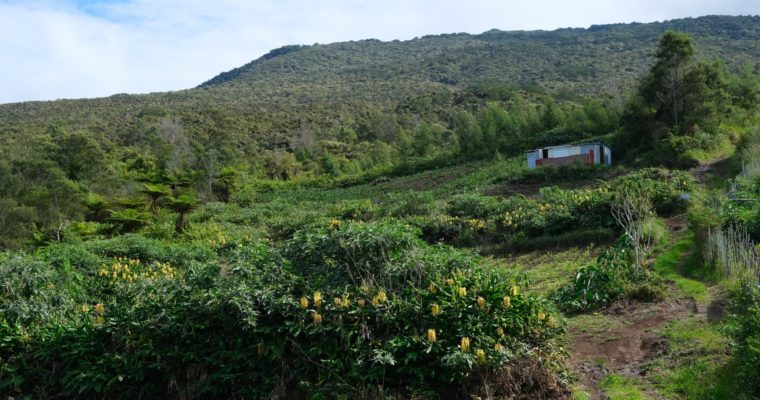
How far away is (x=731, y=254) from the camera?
8.32 m

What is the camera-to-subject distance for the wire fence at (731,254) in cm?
782

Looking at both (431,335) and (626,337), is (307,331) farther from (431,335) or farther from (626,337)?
(626,337)

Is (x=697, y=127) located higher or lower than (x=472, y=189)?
higher

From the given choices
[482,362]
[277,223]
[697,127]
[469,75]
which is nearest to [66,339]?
[482,362]

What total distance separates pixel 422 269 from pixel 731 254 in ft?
16.5

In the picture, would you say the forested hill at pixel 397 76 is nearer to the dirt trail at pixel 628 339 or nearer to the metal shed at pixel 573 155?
the metal shed at pixel 573 155

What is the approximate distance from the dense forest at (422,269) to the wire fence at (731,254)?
43 mm

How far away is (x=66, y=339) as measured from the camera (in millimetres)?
5828

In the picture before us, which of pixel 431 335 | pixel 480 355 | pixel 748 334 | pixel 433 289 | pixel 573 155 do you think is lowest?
pixel 573 155

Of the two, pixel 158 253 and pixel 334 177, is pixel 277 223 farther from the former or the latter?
pixel 334 177

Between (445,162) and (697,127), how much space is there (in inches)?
590

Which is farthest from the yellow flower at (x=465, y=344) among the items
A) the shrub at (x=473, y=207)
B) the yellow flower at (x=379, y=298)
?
the shrub at (x=473, y=207)

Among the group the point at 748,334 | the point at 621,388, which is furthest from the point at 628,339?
the point at 748,334

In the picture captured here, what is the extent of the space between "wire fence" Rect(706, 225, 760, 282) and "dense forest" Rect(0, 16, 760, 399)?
0.04 metres
